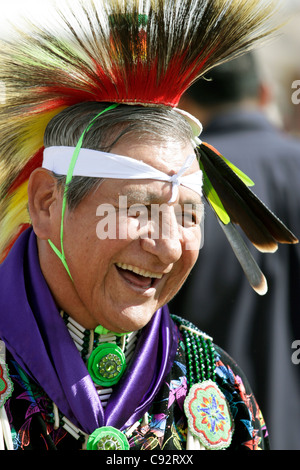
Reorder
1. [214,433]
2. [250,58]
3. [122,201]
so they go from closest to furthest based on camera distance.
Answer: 1. [122,201]
2. [214,433]
3. [250,58]

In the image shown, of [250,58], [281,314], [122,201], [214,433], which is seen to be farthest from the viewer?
[250,58]

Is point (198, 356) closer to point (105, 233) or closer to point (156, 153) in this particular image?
point (105, 233)

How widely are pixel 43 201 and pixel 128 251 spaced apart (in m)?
0.36

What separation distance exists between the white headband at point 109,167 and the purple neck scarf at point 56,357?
1.10 feet

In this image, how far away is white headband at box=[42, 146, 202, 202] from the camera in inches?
93.0

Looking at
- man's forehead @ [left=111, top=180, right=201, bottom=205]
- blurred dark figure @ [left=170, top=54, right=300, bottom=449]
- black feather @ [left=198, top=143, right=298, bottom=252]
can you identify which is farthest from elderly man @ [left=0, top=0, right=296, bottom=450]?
blurred dark figure @ [left=170, top=54, right=300, bottom=449]

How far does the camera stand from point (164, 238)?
94.0 inches

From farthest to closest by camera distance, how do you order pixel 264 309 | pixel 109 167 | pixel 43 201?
pixel 264 309 → pixel 43 201 → pixel 109 167

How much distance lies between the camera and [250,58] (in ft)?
13.1
